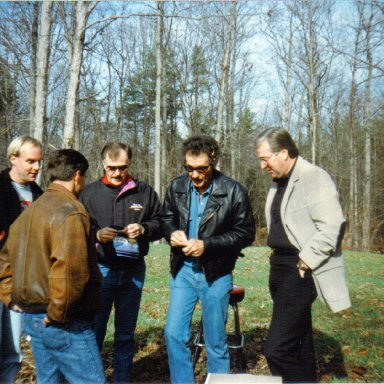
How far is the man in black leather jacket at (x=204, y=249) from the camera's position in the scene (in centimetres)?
375

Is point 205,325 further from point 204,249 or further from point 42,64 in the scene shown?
point 42,64

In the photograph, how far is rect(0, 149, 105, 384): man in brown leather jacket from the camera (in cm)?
266

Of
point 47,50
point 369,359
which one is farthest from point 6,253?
point 47,50

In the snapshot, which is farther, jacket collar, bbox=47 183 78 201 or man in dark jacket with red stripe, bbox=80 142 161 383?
man in dark jacket with red stripe, bbox=80 142 161 383

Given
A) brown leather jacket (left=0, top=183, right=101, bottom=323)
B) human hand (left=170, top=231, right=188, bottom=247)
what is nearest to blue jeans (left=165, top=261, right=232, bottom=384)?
human hand (left=170, top=231, right=188, bottom=247)

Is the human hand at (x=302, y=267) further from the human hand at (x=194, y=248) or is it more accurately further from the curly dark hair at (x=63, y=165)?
the curly dark hair at (x=63, y=165)

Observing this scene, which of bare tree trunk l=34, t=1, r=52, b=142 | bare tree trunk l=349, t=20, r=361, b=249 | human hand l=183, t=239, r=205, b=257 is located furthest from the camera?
bare tree trunk l=349, t=20, r=361, b=249

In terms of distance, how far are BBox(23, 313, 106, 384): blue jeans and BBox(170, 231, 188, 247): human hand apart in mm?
1109

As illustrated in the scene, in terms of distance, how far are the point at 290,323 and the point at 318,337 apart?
290 cm

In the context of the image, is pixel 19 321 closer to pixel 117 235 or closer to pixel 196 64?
pixel 117 235

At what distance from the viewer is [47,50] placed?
7.50m

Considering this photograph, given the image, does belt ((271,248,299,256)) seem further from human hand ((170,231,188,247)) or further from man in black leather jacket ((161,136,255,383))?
human hand ((170,231,188,247))

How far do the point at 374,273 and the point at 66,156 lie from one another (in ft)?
39.1

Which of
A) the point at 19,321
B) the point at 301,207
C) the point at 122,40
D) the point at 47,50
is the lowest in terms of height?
the point at 19,321
